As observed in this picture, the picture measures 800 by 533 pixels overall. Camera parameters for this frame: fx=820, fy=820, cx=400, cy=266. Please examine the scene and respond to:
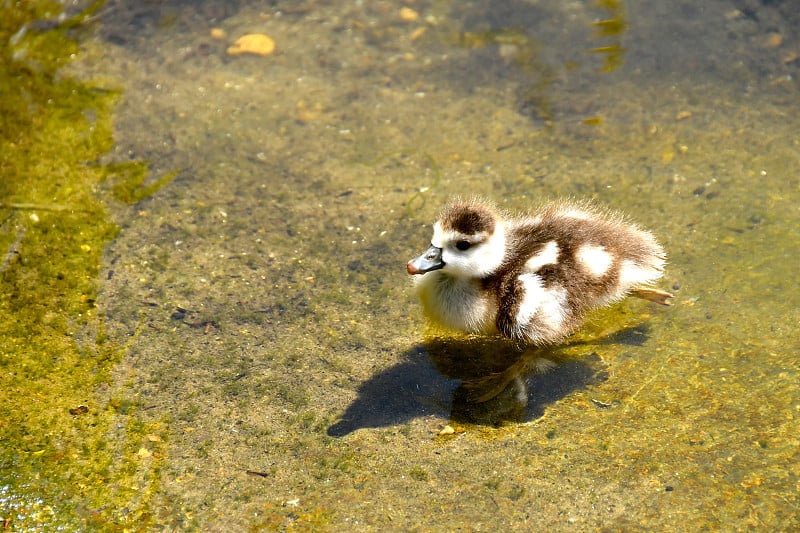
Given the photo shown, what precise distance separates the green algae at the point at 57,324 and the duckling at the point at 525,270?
1479 mm

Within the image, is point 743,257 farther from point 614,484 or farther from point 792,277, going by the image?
point 614,484

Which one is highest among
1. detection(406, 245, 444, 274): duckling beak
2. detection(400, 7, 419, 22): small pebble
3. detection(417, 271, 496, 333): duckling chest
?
detection(406, 245, 444, 274): duckling beak

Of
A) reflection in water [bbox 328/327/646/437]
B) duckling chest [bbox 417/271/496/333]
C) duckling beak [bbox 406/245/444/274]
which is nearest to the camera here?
reflection in water [bbox 328/327/646/437]

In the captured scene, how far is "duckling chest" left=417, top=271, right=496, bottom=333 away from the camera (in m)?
3.92

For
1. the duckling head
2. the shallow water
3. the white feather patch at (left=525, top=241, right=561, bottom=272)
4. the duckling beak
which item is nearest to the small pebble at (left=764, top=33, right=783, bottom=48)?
the shallow water

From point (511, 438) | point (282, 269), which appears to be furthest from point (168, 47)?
point (511, 438)

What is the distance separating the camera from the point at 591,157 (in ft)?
17.0

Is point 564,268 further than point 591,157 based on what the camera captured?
No

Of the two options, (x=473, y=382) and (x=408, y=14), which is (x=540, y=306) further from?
(x=408, y=14)

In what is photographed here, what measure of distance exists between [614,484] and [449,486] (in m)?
0.65

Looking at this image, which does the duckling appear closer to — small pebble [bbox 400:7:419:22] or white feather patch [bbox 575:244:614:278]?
white feather patch [bbox 575:244:614:278]

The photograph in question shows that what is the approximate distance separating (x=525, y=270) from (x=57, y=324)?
227cm

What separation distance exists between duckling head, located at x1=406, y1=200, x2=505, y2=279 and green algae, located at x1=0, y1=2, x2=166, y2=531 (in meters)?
1.45

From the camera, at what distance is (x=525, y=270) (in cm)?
393
